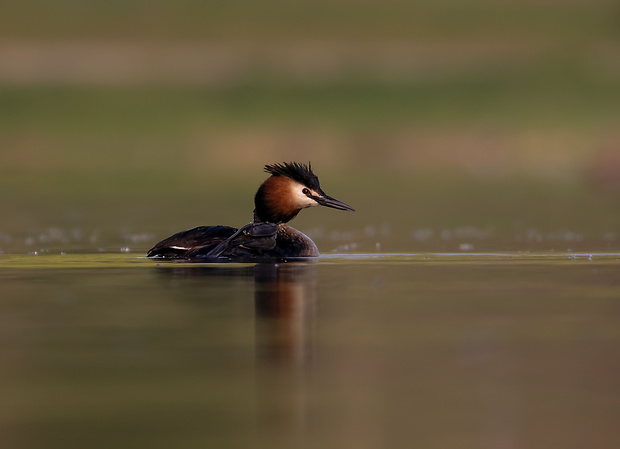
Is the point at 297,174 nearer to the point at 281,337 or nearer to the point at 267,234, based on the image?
the point at 267,234

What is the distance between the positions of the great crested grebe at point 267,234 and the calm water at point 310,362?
1983 millimetres

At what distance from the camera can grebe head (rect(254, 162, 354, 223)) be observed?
42.8 ft

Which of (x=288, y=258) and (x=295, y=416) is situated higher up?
(x=288, y=258)

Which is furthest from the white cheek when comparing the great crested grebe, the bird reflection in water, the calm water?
the calm water

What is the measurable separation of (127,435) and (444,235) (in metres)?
12.7

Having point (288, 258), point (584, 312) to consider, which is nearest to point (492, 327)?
point (584, 312)

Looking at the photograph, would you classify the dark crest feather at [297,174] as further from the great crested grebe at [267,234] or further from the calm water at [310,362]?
the calm water at [310,362]

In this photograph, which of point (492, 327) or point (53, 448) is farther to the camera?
point (492, 327)

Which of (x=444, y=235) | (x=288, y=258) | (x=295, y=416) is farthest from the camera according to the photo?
(x=444, y=235)

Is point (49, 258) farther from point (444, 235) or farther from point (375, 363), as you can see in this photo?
point (375, 363)

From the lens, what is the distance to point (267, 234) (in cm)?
1231

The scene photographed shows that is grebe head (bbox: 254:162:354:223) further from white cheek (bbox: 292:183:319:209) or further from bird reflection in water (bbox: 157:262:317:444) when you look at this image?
bird reflection in water (bbox: 157:262:317:444)

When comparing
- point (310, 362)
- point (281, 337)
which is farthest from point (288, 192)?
point (310, 362)

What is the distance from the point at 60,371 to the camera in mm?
5832
